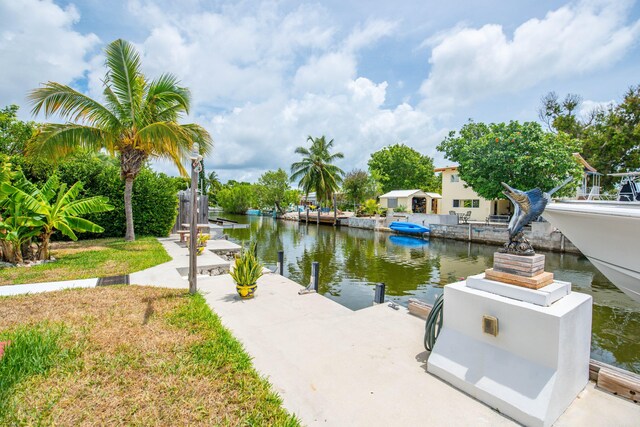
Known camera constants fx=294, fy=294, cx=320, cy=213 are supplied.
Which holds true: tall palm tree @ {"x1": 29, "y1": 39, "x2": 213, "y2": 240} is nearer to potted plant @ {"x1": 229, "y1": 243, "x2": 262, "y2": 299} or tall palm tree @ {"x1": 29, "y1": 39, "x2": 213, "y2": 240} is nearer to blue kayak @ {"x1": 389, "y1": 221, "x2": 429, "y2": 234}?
potted plant @ {"x1": 229, "y1": 243, "x2": 262, "y2": 299}

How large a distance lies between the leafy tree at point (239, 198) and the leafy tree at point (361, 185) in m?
21.0

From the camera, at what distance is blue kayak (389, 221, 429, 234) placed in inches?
916

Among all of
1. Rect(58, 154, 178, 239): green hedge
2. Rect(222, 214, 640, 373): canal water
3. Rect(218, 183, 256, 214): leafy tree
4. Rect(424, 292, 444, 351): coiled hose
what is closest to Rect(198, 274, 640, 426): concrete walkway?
Rect(424, 292, 444, 351): coiled hose

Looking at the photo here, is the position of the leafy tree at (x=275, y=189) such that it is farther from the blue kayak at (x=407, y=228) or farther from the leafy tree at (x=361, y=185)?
the blue kayak at (x=407, y=228)

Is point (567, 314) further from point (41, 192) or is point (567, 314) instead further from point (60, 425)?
point (41, 192)

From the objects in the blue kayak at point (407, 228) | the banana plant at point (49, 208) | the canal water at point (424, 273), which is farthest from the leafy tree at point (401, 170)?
the banana plant at point (49, 208)

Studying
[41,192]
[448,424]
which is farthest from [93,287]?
[448,424]

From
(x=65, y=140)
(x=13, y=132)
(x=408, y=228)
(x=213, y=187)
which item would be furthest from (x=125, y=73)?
(x=213, y=187)

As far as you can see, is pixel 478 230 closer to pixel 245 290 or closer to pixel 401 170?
pixel 245 290

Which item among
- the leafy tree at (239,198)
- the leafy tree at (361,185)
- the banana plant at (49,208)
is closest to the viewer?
the banana plant at (49,208)

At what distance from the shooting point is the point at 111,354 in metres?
3.43

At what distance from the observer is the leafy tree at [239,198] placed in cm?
5441

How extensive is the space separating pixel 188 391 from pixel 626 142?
114 feet

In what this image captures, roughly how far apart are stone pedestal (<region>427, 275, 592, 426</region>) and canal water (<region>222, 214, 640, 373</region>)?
4423 millimetres
